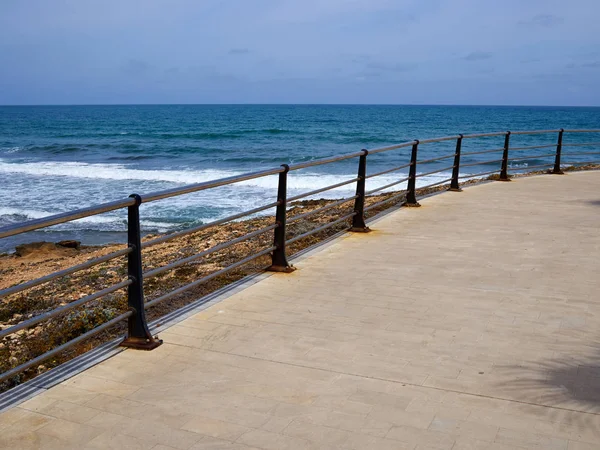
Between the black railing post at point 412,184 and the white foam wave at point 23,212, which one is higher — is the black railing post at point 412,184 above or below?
above

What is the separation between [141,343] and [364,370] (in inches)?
65.8

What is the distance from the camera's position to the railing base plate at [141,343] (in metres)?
5.10

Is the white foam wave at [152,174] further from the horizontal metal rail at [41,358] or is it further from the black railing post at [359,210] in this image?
the horizontal metal rail at [41,358]

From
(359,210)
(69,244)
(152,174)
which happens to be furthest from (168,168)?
(359,210)

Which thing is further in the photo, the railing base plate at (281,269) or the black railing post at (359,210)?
the black railing post at (359,210)


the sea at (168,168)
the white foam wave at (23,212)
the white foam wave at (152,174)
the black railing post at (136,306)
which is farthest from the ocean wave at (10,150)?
the black railing post at (136,306)

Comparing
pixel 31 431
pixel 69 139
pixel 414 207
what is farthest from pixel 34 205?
pixel 69 139

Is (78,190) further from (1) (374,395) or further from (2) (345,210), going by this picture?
(1) (374,395)

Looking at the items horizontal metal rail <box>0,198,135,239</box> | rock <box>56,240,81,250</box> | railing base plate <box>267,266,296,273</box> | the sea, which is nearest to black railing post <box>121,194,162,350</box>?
horizontal metal rail <box>0,198,135,239</box>

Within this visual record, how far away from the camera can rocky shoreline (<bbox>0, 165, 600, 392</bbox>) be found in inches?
256

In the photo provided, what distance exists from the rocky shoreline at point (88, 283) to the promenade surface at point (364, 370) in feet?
3.44

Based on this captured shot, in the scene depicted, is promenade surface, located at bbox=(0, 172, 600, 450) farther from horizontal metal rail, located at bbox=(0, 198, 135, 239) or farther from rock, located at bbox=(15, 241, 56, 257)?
rock, located at bbox=(15, 241, 56, 257)

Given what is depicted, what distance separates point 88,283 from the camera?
1006 cm

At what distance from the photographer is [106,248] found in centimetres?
1538
